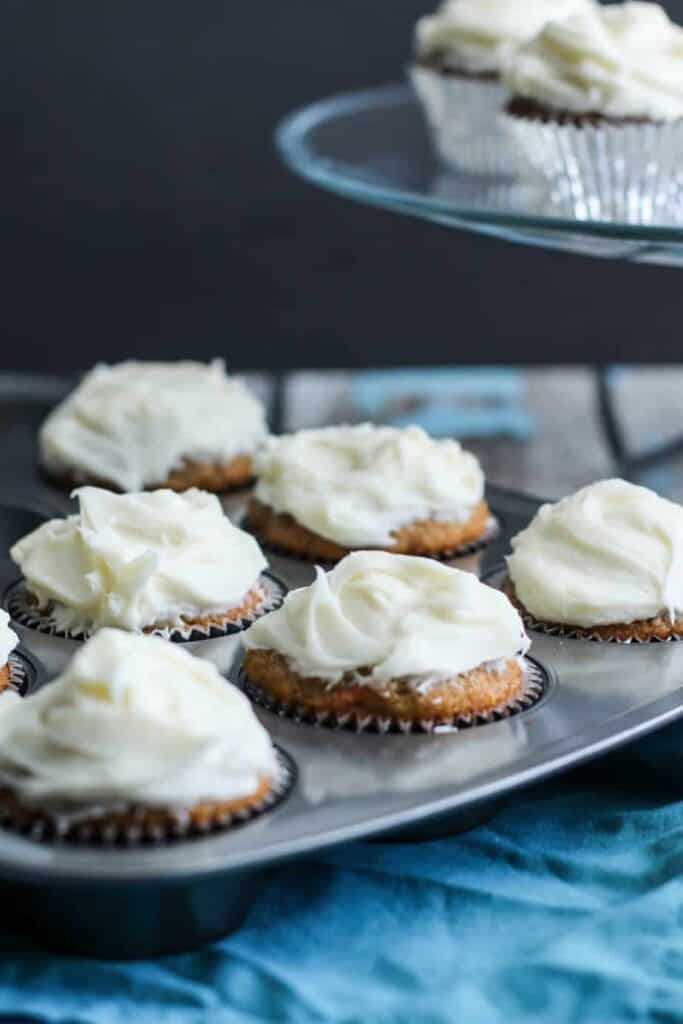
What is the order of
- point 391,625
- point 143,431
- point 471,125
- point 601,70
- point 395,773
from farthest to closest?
point 471,125
point 143,431
point 601,70
point 391,625
point 395,773

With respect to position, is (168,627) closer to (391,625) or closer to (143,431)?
(391,625)

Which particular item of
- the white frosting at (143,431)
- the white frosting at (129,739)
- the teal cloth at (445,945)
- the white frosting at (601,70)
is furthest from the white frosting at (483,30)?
the white frosting at (129,739)

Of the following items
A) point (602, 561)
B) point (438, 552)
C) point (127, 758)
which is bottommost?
point (438, 552)

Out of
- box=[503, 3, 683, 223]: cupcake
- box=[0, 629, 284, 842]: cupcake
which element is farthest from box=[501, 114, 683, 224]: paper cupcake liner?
box=[0, 629, 284, 842]: cupcake

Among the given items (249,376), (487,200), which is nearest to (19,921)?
(487,200)

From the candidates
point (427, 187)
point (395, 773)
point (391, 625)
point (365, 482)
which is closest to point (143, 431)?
point (365, 482)

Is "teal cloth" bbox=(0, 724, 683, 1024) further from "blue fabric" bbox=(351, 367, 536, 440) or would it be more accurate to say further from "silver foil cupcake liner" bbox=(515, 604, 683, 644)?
"blue fabric" bbox=(351, 367, 536, 440)

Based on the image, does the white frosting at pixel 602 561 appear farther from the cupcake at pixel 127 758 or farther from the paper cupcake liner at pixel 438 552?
the cupcake at pixel 127 758

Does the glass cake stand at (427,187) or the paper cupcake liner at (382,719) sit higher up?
the glass cake stand at (427,187)
